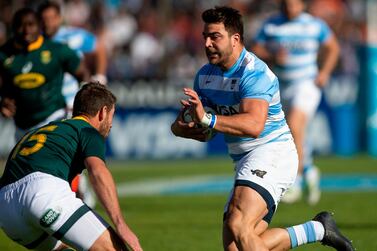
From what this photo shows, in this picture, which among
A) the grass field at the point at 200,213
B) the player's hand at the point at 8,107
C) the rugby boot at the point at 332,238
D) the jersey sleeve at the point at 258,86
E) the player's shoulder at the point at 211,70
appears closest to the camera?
the jersey sleeve at the point at 258,86

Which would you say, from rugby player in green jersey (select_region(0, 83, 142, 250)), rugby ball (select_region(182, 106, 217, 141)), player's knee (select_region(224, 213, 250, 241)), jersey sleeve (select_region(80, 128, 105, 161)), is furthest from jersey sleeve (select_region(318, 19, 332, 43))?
jersey sleeve (select_region(80, 128, 105, 161))

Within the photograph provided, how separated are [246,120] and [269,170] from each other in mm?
521

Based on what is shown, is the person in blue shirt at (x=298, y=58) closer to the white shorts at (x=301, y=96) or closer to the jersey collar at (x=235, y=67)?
the white shorts at (x=301, y=96)

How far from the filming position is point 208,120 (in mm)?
7020

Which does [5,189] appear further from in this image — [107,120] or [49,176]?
[107,120]

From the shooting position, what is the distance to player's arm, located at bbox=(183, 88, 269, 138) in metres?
7.06

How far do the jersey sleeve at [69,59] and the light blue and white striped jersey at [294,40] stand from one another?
135 inches

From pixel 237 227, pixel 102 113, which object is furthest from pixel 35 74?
pixel 237 227

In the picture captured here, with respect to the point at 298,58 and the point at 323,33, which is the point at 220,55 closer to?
the point at 298,58

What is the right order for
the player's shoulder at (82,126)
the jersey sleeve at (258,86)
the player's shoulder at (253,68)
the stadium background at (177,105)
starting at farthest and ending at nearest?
the stadium background at (177,105) < the player's shoulder at (253,68) < the jersey sleeve at (258,86) < the player's shoulder at (82,126)

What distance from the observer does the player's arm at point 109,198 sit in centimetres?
635

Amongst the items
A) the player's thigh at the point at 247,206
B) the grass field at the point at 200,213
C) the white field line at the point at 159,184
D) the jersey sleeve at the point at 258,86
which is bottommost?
the white field line at the point at 159,184

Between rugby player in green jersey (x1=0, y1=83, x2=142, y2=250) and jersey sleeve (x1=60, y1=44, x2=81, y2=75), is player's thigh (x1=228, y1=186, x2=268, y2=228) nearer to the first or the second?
rugby player in green jersey (x1=0, y1=83, x2=142, y2=250)

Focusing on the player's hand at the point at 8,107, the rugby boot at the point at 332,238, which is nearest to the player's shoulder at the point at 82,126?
the rugby boot at the point at 332,238
